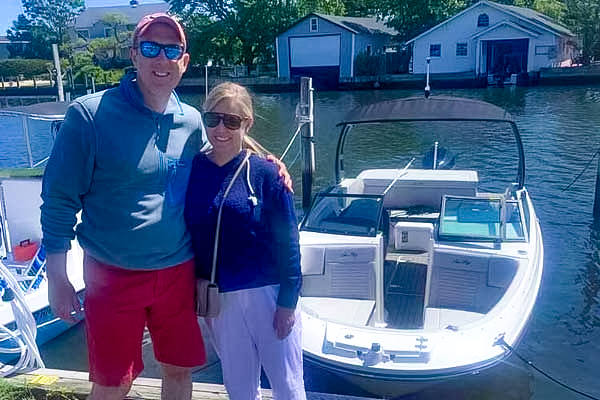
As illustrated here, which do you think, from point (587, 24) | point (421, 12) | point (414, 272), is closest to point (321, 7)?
point (421, 12)

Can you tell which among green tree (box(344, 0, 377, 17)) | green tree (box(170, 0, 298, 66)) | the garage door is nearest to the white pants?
the garage door

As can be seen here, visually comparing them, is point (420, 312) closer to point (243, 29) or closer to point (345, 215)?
point (345, 215)

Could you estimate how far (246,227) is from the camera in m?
2.31

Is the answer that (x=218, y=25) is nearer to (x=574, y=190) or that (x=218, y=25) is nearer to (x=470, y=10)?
(x=470, y=10)

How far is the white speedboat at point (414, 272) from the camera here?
4.11m

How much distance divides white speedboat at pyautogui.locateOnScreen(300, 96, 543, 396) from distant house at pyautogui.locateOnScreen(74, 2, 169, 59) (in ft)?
233

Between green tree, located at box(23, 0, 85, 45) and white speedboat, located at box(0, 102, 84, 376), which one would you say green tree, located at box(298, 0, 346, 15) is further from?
white speedboat, located at box(0, 102, 84, 376)

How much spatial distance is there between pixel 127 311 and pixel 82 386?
54.1 inches

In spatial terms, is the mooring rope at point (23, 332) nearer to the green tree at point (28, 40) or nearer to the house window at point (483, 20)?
the house window at point (483, 20)

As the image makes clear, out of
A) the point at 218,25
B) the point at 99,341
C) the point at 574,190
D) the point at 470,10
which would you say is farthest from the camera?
the point at 218,25

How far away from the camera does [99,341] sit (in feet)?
7.58

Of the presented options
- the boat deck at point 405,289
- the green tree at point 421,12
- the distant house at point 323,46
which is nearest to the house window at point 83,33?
the distant house at point 323,46

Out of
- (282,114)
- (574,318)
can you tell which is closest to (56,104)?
(574,318)

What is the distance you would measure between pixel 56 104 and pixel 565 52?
4164cm
